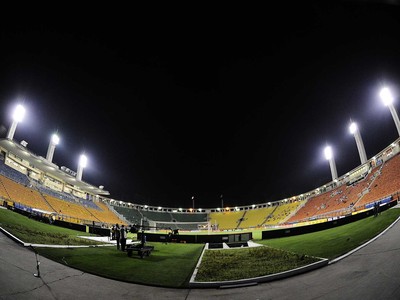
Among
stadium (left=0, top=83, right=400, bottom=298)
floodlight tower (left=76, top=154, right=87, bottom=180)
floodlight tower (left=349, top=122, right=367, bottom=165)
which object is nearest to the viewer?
stadium (left=0, top=83, right=400, bottom=298)

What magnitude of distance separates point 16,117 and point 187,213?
64.6 meters

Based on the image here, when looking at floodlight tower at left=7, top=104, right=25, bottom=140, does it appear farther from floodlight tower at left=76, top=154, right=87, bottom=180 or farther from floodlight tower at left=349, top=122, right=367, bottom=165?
floodlight tower at left=349, top=122, right=367, bottom=165

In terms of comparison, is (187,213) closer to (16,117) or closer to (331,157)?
(331,157)

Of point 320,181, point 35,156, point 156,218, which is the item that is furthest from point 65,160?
point 320,181

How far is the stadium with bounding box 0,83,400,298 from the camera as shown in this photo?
857cm

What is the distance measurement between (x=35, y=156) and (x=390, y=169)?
209 feet

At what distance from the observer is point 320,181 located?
206 feet

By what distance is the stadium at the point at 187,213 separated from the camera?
857 cm

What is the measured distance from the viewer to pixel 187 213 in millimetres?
84000

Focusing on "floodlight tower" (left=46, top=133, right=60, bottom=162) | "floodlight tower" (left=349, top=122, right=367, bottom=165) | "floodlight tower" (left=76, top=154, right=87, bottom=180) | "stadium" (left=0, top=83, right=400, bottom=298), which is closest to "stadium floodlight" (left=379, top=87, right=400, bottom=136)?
"stadium" (left=0, top=83, right=400, bottom=298)

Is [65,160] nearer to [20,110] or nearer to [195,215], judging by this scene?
[20,110]

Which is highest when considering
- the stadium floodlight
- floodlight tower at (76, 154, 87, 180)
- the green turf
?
the stadium floodlight

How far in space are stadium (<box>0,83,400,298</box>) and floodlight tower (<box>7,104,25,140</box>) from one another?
0.44ft

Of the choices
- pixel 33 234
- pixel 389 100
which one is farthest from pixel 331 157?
pixel 33 234
